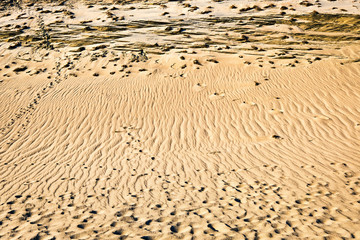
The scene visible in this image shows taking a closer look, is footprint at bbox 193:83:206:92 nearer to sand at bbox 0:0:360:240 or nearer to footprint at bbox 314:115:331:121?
sand at bbox 0:0:360:240

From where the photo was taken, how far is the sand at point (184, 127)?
166 inches

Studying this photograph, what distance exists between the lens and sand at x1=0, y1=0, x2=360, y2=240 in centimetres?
423

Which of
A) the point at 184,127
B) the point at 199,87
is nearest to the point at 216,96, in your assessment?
the point at 199,87

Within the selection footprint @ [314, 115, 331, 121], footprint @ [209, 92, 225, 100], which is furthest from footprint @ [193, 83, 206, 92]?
footprint @ [314, 115, 331, 121]

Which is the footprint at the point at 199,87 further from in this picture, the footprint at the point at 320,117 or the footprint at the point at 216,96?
the footprint at the point at 320,117

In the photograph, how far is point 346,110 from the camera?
873 centimetres

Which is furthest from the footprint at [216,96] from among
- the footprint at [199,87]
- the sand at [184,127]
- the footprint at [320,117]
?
the footprint at [320,117]

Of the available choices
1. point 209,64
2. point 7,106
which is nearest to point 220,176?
point 209,64

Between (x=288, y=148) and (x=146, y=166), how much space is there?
12.9 feet

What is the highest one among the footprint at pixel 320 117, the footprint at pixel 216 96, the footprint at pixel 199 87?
the footprint at pixel 199 87

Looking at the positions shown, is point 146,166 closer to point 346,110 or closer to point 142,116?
point 142,116

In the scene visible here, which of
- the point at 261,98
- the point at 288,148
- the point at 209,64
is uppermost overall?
the point at 209,64

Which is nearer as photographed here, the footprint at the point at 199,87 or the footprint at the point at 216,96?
the footprint at the point at 216,96

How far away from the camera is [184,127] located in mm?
8805
